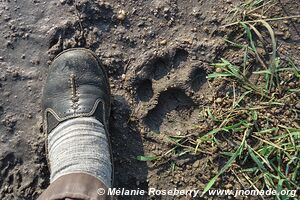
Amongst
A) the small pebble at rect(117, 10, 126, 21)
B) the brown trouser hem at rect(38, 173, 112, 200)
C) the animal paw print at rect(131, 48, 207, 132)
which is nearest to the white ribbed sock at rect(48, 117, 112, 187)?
the brown trouser hem at rect(38, 173, 112, 200)

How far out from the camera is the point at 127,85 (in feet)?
6.42

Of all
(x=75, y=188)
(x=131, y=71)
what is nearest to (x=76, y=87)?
(x=131, y=71)

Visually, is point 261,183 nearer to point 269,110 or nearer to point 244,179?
point 244,179

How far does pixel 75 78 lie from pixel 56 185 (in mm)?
502

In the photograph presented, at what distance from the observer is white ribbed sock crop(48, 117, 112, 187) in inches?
69.0

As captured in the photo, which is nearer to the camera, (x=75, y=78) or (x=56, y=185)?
(x=56, y=185)

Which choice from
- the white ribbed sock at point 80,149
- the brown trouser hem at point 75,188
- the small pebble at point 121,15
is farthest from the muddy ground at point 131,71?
the brown trouser hem at point 75,188

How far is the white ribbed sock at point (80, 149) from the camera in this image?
1752mm

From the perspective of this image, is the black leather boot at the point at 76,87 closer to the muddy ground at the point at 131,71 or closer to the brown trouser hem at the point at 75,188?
the muddy ground at the point at 131,71

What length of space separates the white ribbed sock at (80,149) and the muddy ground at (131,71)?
0.11 metres

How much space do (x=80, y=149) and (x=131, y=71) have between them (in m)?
0.42

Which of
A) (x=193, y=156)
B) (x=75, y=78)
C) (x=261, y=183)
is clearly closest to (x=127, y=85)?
(x=75, y=78)

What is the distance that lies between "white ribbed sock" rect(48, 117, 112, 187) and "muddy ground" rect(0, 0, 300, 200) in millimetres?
108

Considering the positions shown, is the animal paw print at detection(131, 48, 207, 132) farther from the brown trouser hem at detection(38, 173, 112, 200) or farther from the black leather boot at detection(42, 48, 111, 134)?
the brown trouser hem at detection(38, 173, 112, 200)
